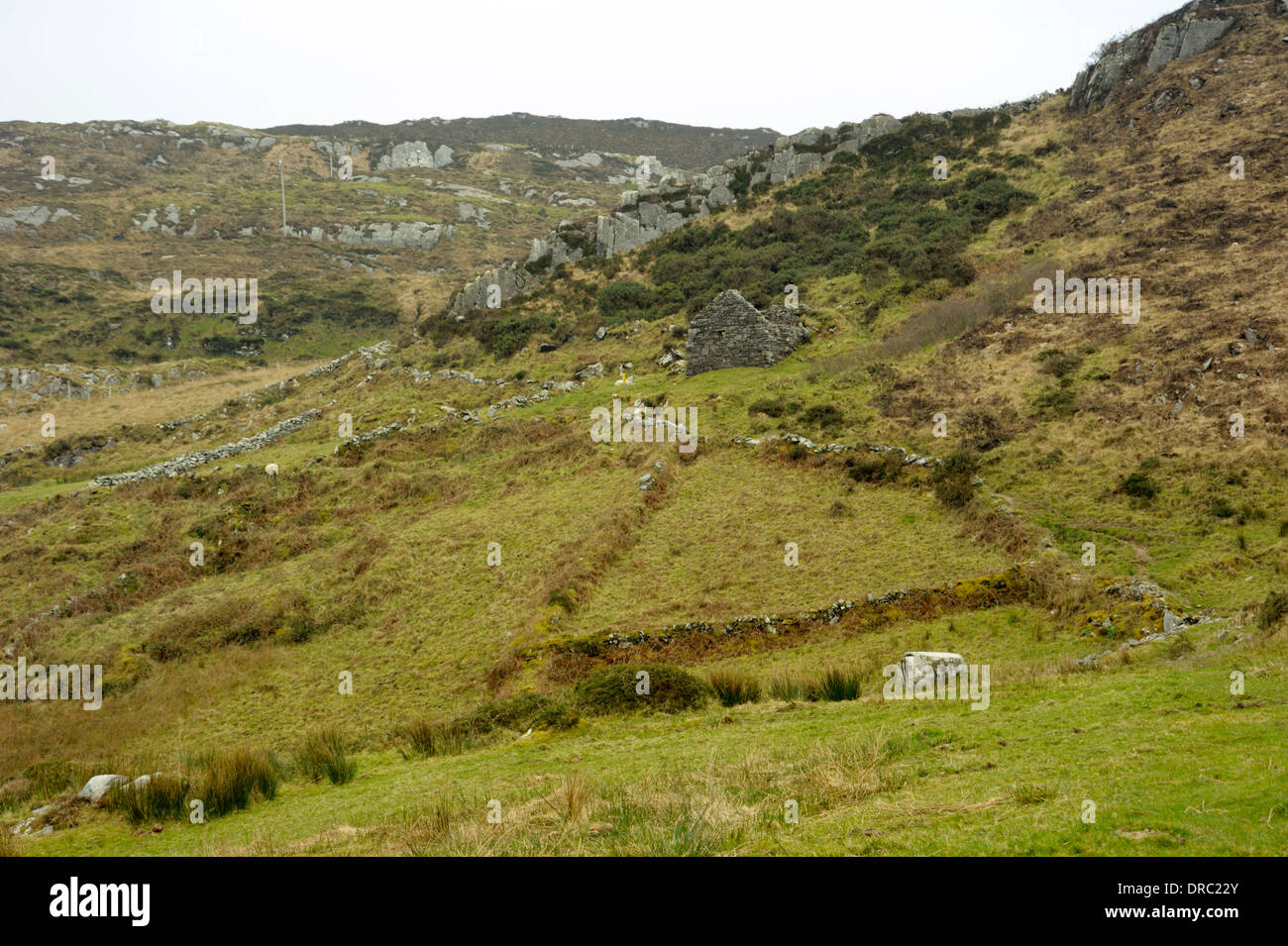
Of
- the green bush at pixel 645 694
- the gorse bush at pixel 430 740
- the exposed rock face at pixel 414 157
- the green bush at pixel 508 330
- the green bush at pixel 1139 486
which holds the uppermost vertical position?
the exposed rock face at pixel 414 157

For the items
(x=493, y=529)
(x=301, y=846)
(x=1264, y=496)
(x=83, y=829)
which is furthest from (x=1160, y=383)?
(x=83, y=829)

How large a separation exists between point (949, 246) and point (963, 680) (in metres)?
35.5

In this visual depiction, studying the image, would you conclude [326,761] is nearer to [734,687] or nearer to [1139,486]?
[734,687]

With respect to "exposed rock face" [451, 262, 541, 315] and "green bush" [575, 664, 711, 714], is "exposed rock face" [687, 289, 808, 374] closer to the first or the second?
"exposed rock face" [451, 262, 541, 315]

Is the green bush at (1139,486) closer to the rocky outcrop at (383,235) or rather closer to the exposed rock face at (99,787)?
the exposed rock face at (99,787)

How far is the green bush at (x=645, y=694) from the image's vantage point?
45.8 feet

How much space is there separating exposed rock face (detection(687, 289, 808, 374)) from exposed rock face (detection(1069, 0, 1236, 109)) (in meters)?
33.9

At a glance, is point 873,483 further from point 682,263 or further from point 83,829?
point 682,263

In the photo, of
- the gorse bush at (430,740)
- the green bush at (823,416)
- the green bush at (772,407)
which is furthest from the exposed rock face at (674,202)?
the gorse bush at (430,740)

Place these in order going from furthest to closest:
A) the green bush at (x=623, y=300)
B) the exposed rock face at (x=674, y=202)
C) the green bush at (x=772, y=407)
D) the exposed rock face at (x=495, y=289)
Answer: the exposed rock face at (x=674, y=202), the exposed rock face at (x=495, y=289), the green bush at (x=623, y=300), the green bush at (x=772, y=407)

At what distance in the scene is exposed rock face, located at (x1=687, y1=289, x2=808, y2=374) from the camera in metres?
38.2

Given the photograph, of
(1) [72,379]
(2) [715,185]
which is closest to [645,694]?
(1) [72,379]

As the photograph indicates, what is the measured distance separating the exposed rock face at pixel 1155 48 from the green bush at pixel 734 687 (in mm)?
56247

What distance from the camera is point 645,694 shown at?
46.8 feet
